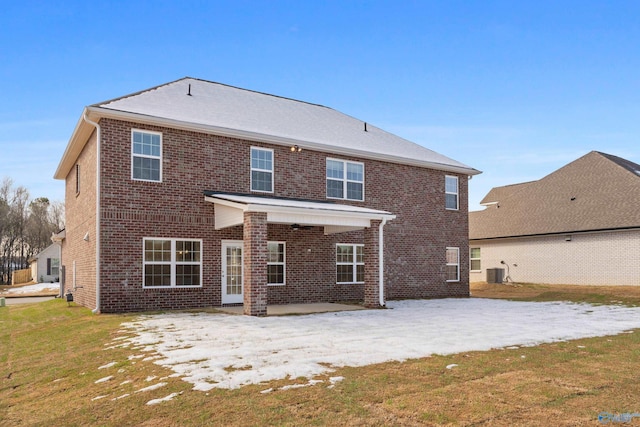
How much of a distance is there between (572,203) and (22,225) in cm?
5943

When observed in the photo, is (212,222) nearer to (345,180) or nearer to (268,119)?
(268,119)

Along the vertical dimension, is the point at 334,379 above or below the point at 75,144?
Result: below

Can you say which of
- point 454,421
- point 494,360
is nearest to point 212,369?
point 454,421

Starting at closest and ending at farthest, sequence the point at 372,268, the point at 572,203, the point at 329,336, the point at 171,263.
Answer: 1. the point at 329,336
2. the point at 171,263
3. the point at 372,268
4. the point at 572,203

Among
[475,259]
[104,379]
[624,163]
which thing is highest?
[624,163]

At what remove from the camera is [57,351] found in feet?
30.7

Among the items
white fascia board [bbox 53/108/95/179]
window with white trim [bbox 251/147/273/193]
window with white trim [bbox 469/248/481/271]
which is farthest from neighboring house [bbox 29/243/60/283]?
window with white trim [bbox 251/147/273/193]

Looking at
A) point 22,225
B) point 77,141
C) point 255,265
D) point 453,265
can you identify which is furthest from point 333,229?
point 22,225

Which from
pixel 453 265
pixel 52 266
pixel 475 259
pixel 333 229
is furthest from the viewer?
pixel 52 266

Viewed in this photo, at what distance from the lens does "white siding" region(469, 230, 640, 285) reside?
75.3 ft

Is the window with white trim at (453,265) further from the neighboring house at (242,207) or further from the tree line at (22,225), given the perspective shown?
the tree line at (22,225)

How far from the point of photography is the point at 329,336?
9781 mm

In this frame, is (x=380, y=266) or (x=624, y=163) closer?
(x=380, y=266)

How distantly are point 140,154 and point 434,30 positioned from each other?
36.7 feet
